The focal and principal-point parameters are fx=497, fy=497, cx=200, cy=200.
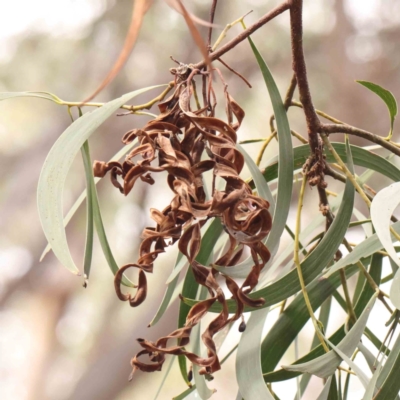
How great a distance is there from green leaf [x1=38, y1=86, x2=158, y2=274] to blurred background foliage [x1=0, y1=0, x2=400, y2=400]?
131 cm

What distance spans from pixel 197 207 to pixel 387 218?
10cm

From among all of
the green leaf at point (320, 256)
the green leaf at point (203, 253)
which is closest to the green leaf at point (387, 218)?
the green leaf at point (320, 256)

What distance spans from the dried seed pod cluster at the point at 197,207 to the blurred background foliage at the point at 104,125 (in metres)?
1.35

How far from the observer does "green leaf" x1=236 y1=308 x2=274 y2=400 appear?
0.32m

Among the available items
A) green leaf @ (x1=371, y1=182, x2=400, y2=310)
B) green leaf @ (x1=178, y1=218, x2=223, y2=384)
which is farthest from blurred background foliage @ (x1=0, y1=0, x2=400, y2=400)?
green leaf @ (x1=371, y1=182, x2=400, y2=310)

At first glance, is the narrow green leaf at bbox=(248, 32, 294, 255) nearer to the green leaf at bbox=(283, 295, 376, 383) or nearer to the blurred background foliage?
the green leaf at bbox=(283, 295, 376, 383)

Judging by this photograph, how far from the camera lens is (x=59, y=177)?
0.33 metres

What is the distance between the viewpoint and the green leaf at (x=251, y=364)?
1.05 feet

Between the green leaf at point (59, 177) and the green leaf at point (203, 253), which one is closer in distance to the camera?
the green leaf at point (59, 177)

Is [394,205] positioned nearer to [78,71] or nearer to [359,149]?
[359,149]

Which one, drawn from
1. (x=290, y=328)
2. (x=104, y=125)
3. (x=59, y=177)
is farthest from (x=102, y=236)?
(x=104, y=125)

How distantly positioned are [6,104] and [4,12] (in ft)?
1.05

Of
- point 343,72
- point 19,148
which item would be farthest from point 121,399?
point 343,72

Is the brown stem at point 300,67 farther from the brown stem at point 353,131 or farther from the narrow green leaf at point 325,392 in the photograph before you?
the narrow green leaf at point 325,392
